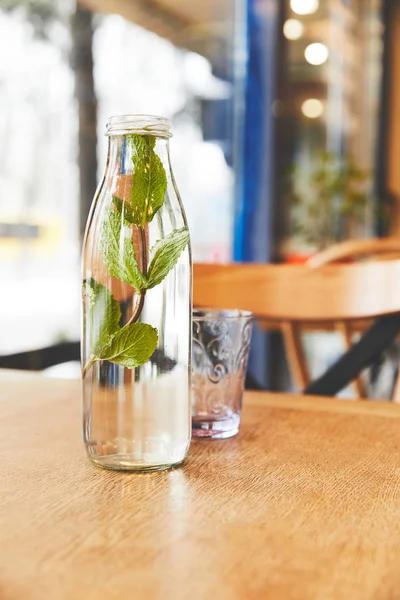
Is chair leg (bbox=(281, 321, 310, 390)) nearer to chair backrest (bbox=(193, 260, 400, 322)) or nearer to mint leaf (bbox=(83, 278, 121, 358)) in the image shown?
chair backrest (bbox=(193, 260, 400, 322))

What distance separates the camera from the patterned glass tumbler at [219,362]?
639 millimetres

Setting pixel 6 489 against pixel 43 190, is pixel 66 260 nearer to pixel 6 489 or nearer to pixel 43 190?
pixel 43 190

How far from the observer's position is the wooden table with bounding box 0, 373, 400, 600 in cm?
31

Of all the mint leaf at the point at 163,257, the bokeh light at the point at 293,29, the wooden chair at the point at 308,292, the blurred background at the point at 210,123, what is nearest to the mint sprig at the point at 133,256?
the mint leaf at the point at 163,257

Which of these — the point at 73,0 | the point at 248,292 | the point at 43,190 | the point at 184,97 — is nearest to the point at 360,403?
the point at 248,292

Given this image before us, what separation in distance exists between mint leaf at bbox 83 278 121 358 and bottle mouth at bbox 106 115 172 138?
0.34ft

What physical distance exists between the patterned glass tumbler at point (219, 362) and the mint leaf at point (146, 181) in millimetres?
170

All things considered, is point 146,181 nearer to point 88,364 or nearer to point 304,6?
point 88,364

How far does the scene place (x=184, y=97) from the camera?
10.4ft

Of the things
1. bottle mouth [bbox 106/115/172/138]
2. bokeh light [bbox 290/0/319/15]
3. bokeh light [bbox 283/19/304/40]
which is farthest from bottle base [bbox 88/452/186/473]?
bokeh light [bbox 290/0/319/15]

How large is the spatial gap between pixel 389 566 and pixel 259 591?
70mm

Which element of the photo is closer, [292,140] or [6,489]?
[6,489]

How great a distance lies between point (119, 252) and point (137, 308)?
4 cm

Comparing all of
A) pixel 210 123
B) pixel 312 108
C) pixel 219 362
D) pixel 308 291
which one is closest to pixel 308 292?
pixel 308 291
